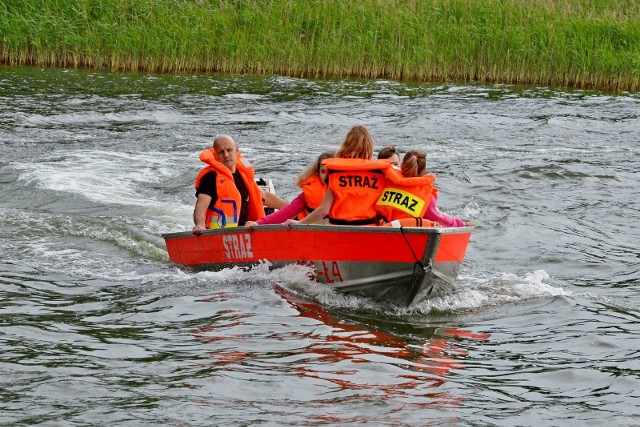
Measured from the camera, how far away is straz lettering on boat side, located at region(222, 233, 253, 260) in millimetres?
9633

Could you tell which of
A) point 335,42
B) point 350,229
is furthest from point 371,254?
point 335,42

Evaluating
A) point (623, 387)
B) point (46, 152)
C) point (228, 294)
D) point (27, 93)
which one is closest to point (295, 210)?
point (228, 294)

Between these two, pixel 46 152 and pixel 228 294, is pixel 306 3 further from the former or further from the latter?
pixel 228 294

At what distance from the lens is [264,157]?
55.1 feet

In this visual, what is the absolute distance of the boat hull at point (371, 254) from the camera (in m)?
8.56

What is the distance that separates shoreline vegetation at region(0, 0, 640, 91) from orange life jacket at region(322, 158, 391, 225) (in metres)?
14.6

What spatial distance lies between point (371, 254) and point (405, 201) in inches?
19.6

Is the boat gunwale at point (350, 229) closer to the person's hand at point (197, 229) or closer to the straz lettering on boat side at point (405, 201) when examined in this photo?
the person's hand at point (197, 229)

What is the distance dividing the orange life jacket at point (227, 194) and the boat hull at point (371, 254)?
2.21 feet

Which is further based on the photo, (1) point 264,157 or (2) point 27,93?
(2) point 27,93

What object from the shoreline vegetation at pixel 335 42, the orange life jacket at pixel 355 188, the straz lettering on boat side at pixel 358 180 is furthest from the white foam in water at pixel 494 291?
the shoreline vegetation at pixel 335 42

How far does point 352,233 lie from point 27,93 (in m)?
13.5

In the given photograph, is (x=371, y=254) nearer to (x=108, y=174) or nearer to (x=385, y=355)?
(x=385, y=355)

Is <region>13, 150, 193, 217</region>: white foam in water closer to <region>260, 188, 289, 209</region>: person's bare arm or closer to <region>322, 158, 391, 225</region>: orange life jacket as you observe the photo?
<region>260, 188, 289, 209</region>: person's bare arm
